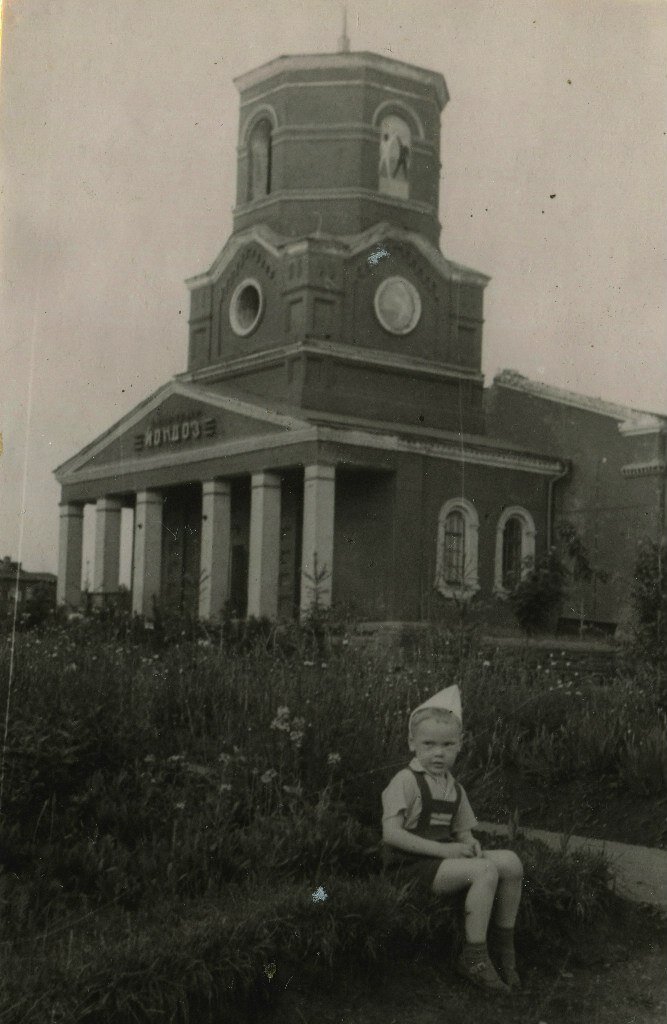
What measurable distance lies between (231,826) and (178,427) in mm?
21550

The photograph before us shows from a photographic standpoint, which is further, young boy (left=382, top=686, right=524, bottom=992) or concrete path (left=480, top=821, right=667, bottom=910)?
concrete path (left=480, top=821, right=667, bottom=910)

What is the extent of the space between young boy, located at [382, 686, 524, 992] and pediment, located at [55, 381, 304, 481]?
18184 mm

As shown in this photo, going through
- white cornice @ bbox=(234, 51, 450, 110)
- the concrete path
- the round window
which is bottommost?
the concrete path

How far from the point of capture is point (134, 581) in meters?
27.6

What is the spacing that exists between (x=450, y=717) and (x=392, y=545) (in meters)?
18.4

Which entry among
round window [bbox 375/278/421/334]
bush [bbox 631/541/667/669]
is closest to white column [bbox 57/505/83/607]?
round window [bbox 375/278/421/334]

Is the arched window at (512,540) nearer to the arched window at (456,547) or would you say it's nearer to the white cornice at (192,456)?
the arched window at (456,547)

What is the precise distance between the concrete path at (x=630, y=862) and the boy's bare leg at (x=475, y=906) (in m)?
1.17

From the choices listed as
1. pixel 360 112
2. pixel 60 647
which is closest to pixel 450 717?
pixel 60 647

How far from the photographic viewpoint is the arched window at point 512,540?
→ 2522 cm

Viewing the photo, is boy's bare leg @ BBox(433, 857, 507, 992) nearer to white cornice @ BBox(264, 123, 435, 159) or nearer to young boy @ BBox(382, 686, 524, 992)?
young boy @ BBox(382, 686, 524, 992)

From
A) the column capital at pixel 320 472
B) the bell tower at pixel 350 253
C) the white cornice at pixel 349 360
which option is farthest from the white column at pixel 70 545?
the column capital at pixel 320 472

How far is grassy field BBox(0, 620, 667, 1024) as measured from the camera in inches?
155

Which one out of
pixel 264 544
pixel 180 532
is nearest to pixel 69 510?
pixel 180 532
